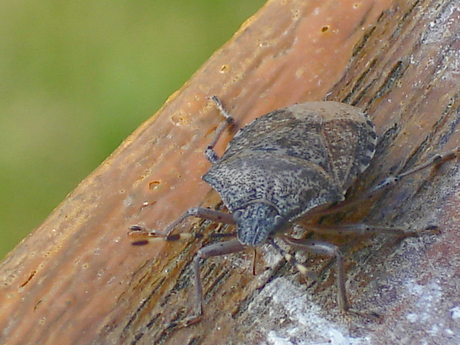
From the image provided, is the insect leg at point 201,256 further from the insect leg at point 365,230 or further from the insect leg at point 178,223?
the insect leg at point 365,230

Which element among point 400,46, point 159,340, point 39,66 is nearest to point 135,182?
point 159,340

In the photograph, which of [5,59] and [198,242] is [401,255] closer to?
[198,242]

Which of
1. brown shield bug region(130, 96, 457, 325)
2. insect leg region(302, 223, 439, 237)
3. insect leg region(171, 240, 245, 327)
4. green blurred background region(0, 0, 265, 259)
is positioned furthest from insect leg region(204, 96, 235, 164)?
green blurred background region(0, 0, 265, 259)

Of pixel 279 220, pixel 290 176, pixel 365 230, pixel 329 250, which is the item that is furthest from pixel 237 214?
pixel 365 230

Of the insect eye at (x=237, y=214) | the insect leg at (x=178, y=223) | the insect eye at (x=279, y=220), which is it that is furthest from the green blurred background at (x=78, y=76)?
the insect eye at (x=279, y=220)

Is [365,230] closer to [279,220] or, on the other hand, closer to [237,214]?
[279,220]

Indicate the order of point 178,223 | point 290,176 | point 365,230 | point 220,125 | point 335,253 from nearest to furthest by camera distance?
1. point 335,253
2. point 365,230
3. point 290,176
4. point 178,223
5. point 220,125
